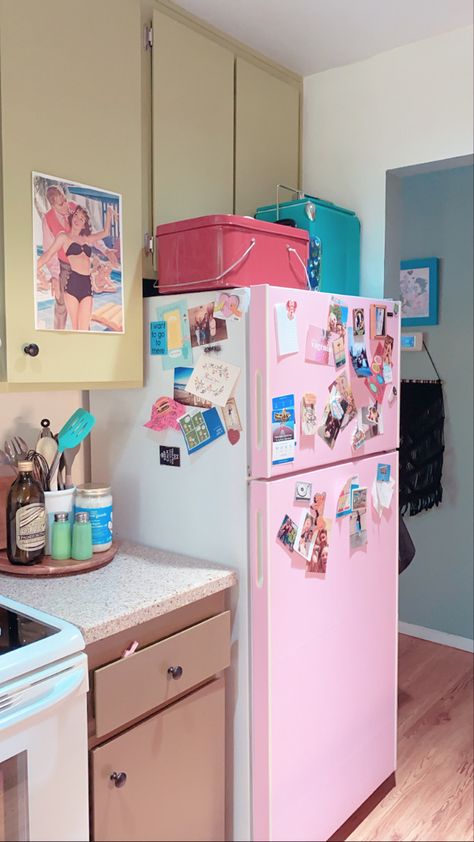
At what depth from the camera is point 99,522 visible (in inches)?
69.6

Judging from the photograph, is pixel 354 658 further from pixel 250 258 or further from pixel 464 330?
pixel 464 330

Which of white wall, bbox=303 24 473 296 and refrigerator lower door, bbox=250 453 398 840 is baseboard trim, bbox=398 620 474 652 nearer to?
refrigerator lower door, bbox=250 453 398 840

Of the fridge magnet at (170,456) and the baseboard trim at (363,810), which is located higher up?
the fridge magnet at (170,456)

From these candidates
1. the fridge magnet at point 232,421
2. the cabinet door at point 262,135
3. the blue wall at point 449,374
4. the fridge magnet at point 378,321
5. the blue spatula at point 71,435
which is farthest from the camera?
the blue wall at point 449,374

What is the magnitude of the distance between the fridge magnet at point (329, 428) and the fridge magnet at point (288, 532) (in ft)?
0.82

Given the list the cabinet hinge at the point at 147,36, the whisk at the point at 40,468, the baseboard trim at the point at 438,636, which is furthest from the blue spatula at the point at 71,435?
the baseboard trim at the point at 438,636

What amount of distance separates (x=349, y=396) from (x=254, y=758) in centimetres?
98

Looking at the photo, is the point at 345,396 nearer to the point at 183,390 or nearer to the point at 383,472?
the point at 383,472

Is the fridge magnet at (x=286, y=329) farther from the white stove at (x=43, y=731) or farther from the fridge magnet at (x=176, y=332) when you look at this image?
the white stove at (x=43, y=731)

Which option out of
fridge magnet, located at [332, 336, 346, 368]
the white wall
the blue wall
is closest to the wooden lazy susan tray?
fridge magnet, located at [332, 336, 346, 368]

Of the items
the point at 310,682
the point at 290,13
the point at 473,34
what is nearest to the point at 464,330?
the point at 473,34

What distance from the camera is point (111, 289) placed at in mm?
1747

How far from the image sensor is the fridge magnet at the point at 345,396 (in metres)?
1.88

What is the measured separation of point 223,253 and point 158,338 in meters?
0.30
